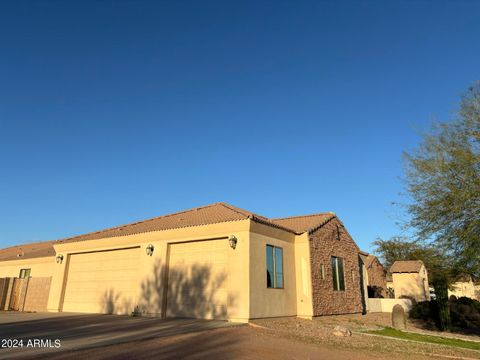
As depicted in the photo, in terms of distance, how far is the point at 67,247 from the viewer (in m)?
21.9

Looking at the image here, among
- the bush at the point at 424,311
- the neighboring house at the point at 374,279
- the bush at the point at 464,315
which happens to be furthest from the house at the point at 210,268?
the neighboring house at the point at 374,279

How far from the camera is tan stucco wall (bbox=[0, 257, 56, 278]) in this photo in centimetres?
2456

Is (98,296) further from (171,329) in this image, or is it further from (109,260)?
(171,329)

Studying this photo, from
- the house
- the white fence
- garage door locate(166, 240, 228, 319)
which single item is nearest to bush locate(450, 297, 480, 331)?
the white fence

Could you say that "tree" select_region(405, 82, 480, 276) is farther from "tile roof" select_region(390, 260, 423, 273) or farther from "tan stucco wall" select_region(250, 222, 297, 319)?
"tile roof" select_region(390, 260, 423, 273)

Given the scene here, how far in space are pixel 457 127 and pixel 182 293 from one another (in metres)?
13.3

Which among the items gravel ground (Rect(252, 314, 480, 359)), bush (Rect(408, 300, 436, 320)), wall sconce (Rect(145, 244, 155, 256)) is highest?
wall sconce (Rect(145, 244, 155, 256))

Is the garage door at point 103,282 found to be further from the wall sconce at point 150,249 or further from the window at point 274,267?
the window at point 274,267

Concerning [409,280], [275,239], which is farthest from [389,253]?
[275,239]

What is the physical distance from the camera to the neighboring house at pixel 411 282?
1206 inches

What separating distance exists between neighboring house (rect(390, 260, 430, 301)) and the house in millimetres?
9743

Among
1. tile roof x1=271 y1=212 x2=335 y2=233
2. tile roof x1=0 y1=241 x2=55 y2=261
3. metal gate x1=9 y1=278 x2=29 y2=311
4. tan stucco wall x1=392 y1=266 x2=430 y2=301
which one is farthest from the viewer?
tan stucco wall x1=392 y1=266 x2=430 y2=301

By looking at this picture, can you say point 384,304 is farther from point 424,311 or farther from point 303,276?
point 303,276

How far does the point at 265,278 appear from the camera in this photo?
52.0 ft
